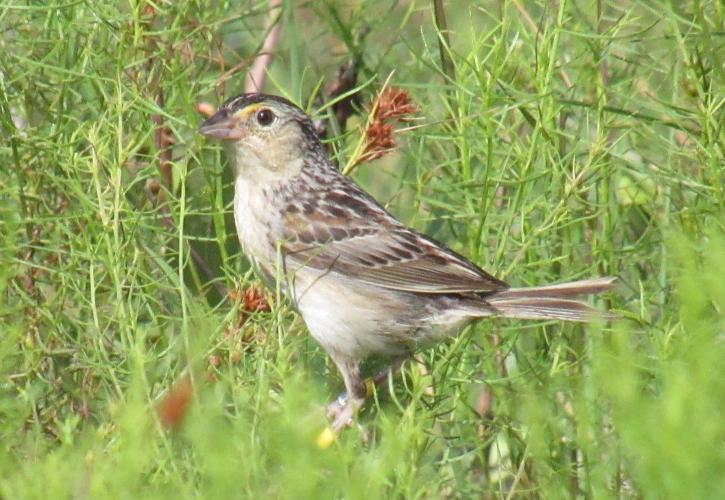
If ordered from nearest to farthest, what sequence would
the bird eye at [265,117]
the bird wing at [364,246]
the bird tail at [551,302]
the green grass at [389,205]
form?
the green grass at [389,205] → the bird tail at [551,302] → the bird wing at [364,246] → the bird eye at [265,117]

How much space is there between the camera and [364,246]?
18.3 feet

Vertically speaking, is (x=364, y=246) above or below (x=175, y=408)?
below

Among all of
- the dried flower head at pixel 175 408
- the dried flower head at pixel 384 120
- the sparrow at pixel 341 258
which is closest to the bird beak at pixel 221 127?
the sparrow at pixel 341 258

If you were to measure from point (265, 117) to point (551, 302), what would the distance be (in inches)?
54.9

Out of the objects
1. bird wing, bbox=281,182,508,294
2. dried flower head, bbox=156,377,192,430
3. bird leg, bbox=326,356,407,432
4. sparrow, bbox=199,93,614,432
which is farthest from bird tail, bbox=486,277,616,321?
dried flower head, bbox=156,377,192,430

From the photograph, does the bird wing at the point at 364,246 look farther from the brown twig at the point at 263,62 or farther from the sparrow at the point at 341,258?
the brown twig at the point at 263,62

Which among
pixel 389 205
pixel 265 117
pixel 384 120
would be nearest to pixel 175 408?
pixel 384 120

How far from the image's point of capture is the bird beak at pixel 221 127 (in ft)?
16.9

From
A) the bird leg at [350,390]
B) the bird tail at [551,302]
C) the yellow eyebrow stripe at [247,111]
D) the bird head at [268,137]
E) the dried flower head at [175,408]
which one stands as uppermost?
the yellow eyebrow stripe at [247,111]

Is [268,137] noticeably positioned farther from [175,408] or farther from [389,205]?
[175,408]

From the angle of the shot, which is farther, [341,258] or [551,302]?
[341,258]

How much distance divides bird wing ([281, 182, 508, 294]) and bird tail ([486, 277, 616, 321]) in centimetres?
24

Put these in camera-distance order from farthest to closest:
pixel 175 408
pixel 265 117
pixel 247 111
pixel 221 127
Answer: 1. pixel 265 117
2. pixel 247 111
3. pixel 221 127
4. pixel 175 408

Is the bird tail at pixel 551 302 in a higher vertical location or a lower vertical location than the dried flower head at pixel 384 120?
lower
